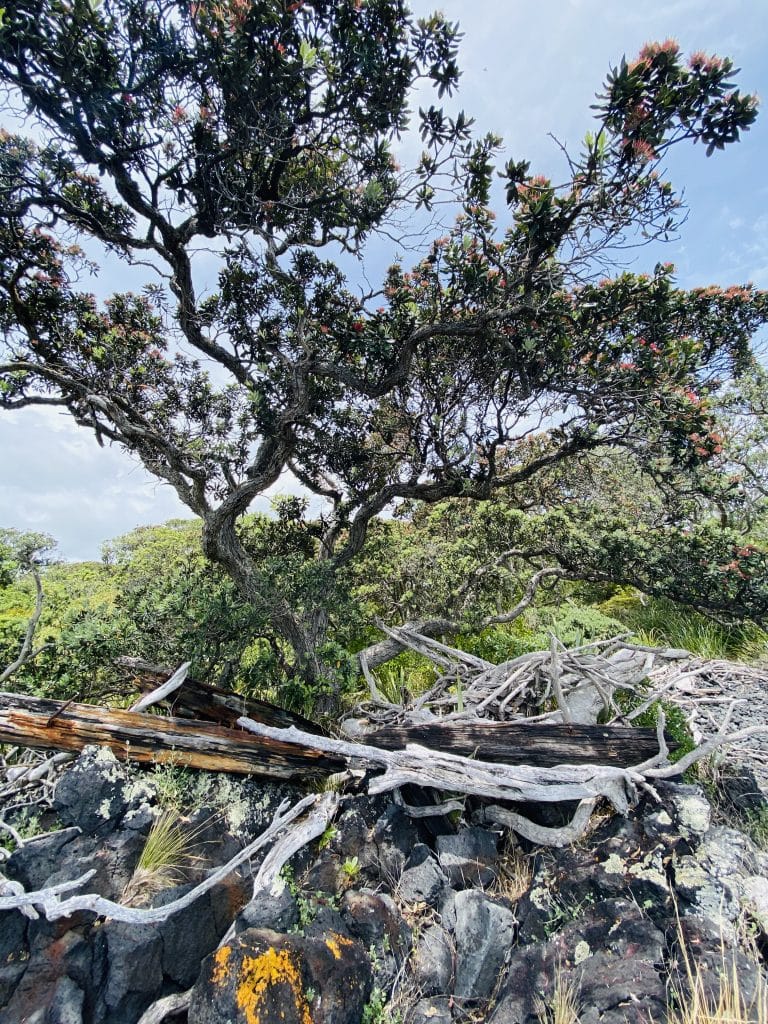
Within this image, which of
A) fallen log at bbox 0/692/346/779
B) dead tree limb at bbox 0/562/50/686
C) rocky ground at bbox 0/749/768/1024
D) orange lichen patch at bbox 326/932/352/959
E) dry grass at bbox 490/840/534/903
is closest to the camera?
rocky ground at bbox 0/749/768/1024

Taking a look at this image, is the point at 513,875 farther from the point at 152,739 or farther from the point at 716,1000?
the point at 152,739

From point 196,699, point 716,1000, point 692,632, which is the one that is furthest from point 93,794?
point 692,632

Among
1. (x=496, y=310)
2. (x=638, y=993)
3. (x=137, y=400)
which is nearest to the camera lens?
(x=638, y=993)

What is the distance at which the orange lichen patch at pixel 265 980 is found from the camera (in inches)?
90.2

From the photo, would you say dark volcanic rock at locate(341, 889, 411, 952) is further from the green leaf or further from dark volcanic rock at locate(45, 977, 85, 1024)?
the green leaf

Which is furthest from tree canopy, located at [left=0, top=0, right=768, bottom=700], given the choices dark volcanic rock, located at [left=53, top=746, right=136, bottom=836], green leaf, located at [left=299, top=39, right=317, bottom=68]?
dark volcanic rock, located at [left=53, top=746, right=136, bottom=836]

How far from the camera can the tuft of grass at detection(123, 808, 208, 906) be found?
9.73 ft

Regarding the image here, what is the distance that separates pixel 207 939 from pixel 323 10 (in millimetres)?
7271

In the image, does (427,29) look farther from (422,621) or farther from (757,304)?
(422,621)

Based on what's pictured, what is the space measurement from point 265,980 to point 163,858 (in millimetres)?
1130

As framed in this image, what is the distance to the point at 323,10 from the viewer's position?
12.8ft

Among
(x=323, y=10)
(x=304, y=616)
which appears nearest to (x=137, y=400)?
(x=304, y=616)

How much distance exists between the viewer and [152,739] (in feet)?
11.7

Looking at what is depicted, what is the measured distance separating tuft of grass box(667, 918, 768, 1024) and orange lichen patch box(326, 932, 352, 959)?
5.83 ft
